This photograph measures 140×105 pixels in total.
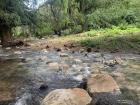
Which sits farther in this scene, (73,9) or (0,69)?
(73,9)

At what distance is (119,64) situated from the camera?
43.7ft

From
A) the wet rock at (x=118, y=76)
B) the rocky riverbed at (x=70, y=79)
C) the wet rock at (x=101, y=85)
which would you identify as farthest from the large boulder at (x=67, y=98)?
the wet rock at (x=118, y=76)

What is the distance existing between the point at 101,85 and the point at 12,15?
47.9 ft

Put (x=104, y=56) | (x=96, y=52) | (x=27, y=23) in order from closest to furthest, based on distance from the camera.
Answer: (x=104, y=56) → (x=96, y=52) → (x=27, y=23)

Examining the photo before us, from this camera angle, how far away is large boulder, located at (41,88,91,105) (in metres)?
7.16

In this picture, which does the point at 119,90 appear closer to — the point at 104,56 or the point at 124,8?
the point at 104,56

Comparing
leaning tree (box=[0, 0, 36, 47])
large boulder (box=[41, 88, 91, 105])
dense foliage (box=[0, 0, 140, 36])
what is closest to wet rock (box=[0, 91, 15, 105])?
large boulder (box=[41, 88, 91, 105])

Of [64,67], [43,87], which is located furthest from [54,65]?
[43,87]

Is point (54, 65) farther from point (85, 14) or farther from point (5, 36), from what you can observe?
point (85, 14)

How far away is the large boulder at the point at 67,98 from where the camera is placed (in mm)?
7164

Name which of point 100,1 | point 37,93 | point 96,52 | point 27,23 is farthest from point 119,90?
point 100,1

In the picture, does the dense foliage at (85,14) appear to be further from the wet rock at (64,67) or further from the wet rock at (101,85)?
the wet rock at (101,85)

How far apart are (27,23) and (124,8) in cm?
1118

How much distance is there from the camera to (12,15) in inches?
877
